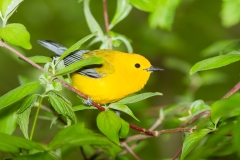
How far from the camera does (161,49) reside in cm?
451

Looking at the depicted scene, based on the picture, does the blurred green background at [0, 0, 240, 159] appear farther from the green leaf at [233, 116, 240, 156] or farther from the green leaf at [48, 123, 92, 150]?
the green leaf at [233, 116, 240, 156]

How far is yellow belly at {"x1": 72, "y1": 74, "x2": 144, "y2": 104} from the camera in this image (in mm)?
2869

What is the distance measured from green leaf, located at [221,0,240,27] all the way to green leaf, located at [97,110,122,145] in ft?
2.10

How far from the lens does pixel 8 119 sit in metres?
2.43

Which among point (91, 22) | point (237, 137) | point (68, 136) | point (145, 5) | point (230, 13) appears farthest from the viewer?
point (91, 22)

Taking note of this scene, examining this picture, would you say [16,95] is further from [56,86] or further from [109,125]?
[109,125]

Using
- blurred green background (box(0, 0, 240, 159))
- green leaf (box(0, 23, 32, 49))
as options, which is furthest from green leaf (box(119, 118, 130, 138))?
blurred green background (box(0, 0, 240, 159))

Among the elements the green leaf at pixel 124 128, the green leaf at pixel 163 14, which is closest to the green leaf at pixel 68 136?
the green leaf at pixel 124 128

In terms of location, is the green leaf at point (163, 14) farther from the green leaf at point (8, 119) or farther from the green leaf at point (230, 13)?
the green leaf at point (8, 119)

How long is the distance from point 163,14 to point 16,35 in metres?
0.91

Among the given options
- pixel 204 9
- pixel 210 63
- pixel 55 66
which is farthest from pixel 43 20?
pixel 210 63

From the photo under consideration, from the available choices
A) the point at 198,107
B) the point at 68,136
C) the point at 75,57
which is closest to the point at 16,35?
the point at 68,136

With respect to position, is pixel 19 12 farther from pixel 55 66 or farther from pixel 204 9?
pixel 55 66

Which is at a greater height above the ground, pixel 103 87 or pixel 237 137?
pixel 103 87
